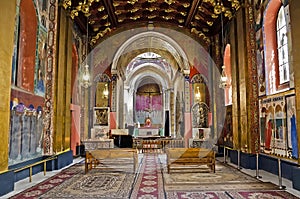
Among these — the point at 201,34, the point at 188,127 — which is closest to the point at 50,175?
the point at 188,127

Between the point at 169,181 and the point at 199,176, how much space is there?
0.95 meters

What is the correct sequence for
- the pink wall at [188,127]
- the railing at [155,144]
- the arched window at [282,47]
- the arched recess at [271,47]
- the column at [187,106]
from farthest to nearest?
the railing at [155,144] < the column at [187,106] < the pink wall at [188,127] < the arched recess at [271,47] < the arched window at [282,47]

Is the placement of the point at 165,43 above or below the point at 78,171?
above

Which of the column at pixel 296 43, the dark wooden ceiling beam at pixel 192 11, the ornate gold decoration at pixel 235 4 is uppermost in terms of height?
the dark wooden ceiling beam at pixel 192 11

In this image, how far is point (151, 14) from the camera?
38.6 ft

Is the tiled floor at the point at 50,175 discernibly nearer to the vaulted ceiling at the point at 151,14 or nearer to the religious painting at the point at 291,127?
the religious painting at the point at 291,127

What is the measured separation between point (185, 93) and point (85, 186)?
28.8 ft

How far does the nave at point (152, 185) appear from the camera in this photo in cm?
454

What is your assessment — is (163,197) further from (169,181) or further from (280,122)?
(280,122)

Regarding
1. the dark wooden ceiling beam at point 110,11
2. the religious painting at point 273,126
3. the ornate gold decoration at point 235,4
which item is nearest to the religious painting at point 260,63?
the religious painting at point 273,126

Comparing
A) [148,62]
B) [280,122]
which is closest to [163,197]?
[280,122]

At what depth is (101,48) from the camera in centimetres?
1277

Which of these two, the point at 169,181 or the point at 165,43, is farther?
the point at 165,43

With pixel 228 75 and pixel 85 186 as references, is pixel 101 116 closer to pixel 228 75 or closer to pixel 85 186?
pixel 228 75
